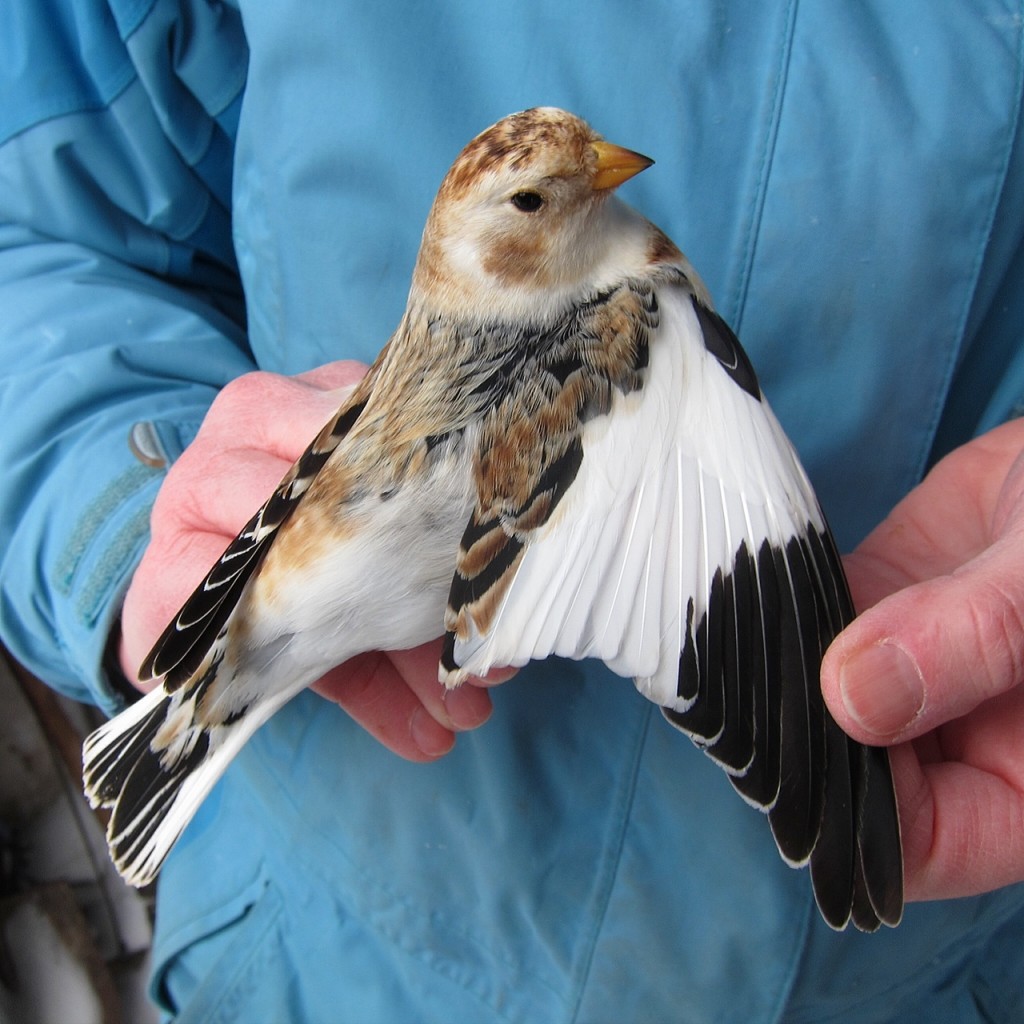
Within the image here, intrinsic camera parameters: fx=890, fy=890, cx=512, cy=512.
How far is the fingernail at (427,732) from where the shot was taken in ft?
4.33

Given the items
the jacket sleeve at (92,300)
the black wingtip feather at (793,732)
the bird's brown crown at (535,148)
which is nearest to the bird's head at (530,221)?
the bird's brown crown at (535,148)

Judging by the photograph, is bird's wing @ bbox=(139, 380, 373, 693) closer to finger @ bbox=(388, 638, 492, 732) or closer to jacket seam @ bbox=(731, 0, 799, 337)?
finger @ bbox=(388, 638, 492, 732)

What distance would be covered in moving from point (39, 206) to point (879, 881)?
1831mm

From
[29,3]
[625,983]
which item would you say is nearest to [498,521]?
[625,983]

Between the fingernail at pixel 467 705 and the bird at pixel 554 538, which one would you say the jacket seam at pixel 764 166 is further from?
the fingernail at pixel 467 705

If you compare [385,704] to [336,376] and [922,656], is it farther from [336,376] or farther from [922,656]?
[922,656]

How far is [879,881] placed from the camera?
1.00 metres

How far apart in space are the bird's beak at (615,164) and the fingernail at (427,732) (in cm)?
79

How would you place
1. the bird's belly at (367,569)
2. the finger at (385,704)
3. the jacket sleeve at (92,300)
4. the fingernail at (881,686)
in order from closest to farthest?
the fingernail at (881,686), the bird's belly at (367,569), the finger at (385,704), the jacket sleeve at (92,300)

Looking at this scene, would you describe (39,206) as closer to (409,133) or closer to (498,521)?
(409,133)

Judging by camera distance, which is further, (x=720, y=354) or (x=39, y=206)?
(x=39, y=206)

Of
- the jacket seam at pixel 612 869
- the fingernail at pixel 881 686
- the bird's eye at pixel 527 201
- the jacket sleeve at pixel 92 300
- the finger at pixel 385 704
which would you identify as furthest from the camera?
the jacket sleeve at pixel 92 300

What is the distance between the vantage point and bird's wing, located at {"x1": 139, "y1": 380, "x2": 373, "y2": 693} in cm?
112

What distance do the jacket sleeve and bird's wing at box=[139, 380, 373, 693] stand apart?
47 cm
